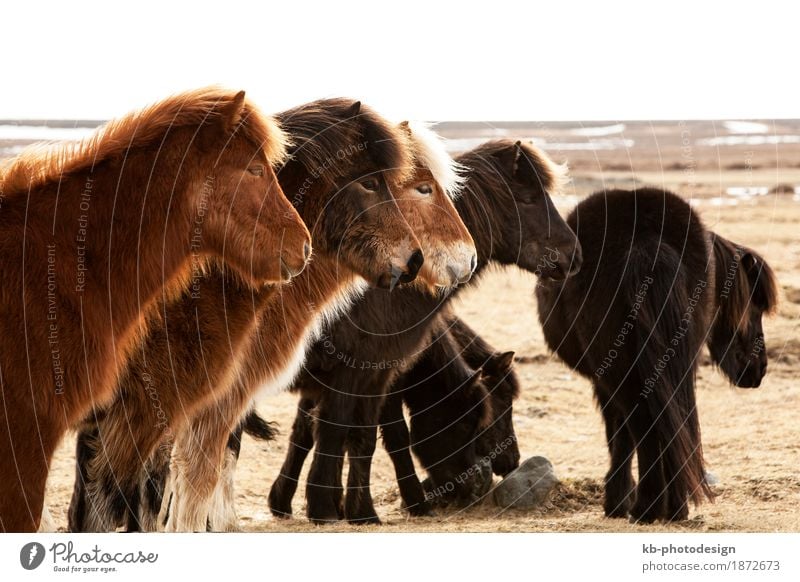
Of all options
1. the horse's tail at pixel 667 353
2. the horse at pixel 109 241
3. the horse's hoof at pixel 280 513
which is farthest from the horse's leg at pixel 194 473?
the horse's tail at pixel 667 353

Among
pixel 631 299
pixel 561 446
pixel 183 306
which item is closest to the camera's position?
pixel 183 306

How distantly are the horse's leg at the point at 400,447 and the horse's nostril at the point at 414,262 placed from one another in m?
2.81

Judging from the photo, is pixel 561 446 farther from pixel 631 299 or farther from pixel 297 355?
pixel 297 355

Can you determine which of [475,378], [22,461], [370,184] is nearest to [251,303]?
[370,184]

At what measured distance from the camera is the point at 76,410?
5.83 meters

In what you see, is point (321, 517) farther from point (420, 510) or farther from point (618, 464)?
point (618, 464)

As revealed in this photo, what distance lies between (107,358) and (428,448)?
202 inches

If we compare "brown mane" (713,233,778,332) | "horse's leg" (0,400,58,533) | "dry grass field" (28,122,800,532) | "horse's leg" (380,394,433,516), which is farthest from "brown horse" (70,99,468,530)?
"brown mane" (713,233,778,332)

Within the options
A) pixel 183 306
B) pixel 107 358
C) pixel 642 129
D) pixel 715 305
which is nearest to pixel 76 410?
pixel 107 358

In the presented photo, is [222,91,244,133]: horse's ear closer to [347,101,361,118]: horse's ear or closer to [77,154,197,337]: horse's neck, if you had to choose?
[77,154,197,337]: horse's neck

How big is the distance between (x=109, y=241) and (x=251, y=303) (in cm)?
155

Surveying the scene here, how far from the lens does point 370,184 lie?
7.85 m

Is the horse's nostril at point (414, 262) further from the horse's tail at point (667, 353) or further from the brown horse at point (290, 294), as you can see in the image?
the horse's tail at point (667, 353)
